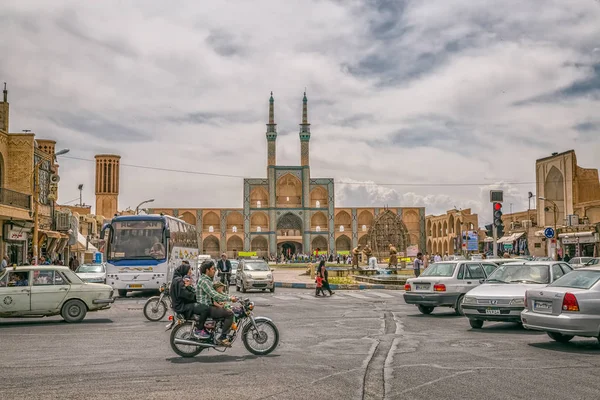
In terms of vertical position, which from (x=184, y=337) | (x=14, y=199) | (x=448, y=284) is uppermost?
(x=14, y=199)

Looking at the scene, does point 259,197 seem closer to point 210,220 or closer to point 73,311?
point 210,220

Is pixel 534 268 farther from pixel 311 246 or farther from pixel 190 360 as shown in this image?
pixel 311 246

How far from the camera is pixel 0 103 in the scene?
107 ft

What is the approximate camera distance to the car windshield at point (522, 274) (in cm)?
1244

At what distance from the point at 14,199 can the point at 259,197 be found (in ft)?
180

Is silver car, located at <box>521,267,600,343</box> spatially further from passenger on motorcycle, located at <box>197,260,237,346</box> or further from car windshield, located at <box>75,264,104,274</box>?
car windshield, located at <box>75,264,104,274</box>

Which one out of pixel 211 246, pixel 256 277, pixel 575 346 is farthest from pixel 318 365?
pixel 211 246

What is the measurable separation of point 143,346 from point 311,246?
7184 centimetres

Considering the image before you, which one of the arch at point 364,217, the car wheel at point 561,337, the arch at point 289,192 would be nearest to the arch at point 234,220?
the arch at point 289,192

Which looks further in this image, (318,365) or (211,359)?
(211,359)

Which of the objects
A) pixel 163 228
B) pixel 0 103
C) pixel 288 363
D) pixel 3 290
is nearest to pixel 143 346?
pixel 288 363

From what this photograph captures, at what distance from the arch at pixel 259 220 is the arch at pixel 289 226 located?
5.70 ft

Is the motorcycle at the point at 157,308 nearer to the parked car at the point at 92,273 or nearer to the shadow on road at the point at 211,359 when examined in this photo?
the shadow on road at the point at 211,359

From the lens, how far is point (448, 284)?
14.8 m
